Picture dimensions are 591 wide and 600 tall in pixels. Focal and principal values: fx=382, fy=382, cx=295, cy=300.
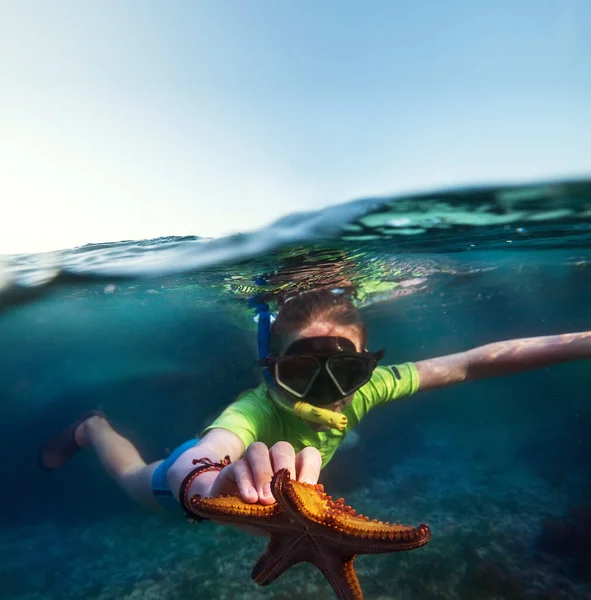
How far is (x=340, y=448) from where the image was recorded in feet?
44.2

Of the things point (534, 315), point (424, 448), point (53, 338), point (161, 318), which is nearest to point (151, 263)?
point (161, 318)

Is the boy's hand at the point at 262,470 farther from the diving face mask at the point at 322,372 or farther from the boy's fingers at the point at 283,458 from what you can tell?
the diving face mask at the point at 322,372

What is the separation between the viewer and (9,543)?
448 inches

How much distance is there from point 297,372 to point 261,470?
2.83 m

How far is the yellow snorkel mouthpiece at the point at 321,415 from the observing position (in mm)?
4352

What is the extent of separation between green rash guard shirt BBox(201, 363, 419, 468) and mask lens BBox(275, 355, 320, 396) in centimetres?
57

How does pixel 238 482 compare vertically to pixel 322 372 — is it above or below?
above

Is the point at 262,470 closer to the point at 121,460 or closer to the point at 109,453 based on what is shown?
the point at 121,460

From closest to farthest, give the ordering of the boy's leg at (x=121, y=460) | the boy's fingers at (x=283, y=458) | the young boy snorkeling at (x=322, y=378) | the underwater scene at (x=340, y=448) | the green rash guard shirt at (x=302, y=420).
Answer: the boy's fingers at (x=283, y=458), the young boy snorkeling at (x=322, y=378), the green rash guard shirt at (x=302, y=420), the boy's leg at (x=121, y=460), the underwater scene at (x=340, y=448)

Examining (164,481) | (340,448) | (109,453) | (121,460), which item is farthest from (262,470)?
(340,448)

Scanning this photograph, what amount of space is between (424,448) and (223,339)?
39.9 feet

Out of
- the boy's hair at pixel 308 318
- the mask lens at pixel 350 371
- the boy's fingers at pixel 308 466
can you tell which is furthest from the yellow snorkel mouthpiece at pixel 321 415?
the boy's fingers at pixel 308 466

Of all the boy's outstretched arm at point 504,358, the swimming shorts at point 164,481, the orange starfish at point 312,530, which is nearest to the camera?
the orange starfish at point 312,530

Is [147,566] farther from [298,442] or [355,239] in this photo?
[355,239]
